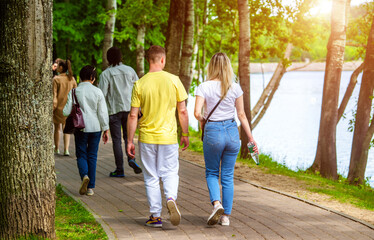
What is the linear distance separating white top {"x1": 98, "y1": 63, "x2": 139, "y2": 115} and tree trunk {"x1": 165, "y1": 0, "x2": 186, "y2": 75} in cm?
546

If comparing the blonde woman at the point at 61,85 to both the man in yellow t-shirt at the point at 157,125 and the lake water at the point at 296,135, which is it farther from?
the lake water at the point at 296,135

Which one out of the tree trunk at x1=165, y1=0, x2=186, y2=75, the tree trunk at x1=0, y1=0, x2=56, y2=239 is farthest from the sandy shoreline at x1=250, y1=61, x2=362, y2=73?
the tree trunk at x1=0, y1=0, x2=56, y2=239

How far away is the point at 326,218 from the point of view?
6.71 meters

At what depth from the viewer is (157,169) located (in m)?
6.06

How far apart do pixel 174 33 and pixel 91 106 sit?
22.5 ft

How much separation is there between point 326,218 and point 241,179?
2.83 metres

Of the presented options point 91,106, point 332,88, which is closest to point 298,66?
point 332,88

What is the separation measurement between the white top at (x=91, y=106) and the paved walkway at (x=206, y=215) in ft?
3.41

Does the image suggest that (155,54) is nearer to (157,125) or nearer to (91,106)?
(157,125)

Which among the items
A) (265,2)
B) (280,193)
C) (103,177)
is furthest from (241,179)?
(265,2)

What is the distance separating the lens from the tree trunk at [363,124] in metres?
13.8

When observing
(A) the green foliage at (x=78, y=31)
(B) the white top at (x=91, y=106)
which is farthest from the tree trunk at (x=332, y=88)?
(A) the green foliage at (x=78, y=31)

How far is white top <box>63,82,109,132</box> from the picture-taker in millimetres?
7723

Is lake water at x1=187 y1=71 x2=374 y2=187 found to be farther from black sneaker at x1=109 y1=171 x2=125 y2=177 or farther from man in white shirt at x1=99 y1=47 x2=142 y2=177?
man in white shirt at x1=99 y1=47 x2=142 y2=177
